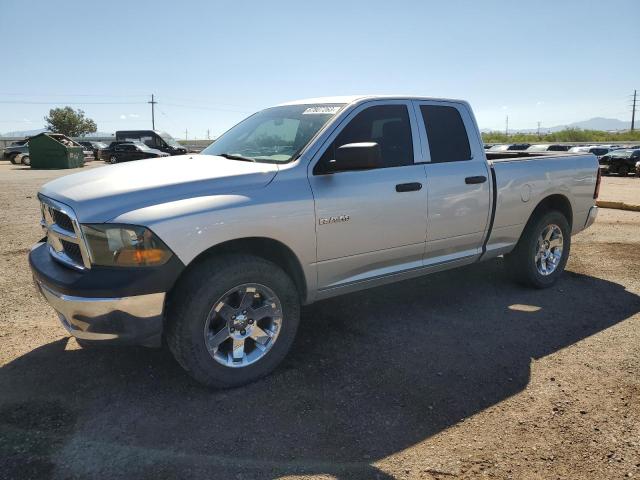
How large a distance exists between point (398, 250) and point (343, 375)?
44.2 inches

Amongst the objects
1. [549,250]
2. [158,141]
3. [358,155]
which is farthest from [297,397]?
[158,141]

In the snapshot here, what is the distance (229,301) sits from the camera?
3.32m

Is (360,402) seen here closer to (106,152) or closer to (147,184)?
(147,184)

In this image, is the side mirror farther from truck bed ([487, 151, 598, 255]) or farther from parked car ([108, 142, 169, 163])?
parked car ([108, 142, 169, 163])

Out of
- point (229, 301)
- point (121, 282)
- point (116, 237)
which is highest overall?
point (116, 237)

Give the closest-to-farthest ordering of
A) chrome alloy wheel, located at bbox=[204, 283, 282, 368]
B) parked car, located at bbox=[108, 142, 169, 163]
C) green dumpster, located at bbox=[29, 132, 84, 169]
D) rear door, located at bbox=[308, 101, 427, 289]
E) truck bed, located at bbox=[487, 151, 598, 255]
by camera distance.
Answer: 1. chrome alloy wheel, located at bbox=[204, 283, 282, 368]
2. rear door, located at bbox=[308, 101, 427, 289]
3. truck bed, located at bbox=[487, 151, 598, 255]
4. green dumpster, located at bbox=[29, 132, 84, 169]
5. parked car, located at bbox=[108, 142, 169, 163]

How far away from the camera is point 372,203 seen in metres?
3.78

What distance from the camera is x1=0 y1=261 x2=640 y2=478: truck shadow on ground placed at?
8.66 ft

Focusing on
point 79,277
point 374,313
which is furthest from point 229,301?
point 374,313

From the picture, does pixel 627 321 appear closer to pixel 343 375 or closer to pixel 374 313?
pixel 374 313

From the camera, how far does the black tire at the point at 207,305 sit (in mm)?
3074

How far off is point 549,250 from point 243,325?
3832 millimetres

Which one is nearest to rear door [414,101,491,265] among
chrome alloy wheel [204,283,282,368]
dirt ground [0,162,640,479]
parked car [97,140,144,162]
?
dirt ground [0,162,640,479]

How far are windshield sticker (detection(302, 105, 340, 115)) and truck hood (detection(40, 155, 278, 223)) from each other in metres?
0.76
